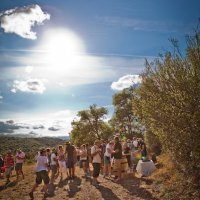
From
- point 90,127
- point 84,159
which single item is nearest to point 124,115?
point 90,127

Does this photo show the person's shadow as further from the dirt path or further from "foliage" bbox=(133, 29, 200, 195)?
"foliage" bbox=(133, 29, 200, 195)

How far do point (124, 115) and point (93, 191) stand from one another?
50739mm

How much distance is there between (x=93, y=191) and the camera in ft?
52.1

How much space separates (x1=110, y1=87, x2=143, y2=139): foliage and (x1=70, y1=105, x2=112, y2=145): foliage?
42.6ft

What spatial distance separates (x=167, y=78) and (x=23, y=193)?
8877 mm

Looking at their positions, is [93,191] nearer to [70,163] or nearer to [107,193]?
[107,193]

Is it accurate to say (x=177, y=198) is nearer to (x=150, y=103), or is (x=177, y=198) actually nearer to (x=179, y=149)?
(x=179, y=149)

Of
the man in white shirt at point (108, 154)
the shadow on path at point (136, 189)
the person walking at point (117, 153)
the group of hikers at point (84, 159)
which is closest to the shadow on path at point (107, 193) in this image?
the group of hikers at point (84, 159)

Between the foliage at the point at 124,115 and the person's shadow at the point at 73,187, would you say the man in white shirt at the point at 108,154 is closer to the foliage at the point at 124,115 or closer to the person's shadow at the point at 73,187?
the person's shadow at the point at 73,187

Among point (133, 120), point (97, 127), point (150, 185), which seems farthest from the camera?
point (97, 127)

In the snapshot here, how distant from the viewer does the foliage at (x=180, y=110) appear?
39.3ft

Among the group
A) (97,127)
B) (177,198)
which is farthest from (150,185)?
(97,127)

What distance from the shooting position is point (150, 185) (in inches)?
647

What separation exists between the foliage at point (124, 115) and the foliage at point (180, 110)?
50430 mm
